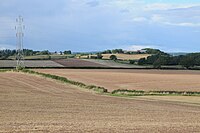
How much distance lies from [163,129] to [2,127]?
18.3 ft

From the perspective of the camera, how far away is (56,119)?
1772cm

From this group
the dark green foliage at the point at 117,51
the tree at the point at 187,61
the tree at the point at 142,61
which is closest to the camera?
the tree at the point at 187,61

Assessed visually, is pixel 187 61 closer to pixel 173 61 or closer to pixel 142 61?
pixel 173 61

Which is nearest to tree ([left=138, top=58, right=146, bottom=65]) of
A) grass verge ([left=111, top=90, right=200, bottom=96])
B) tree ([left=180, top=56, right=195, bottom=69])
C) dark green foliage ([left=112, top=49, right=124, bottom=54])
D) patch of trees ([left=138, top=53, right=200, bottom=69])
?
patch of trees ([left=138, top=53, right=200, bottom=69])

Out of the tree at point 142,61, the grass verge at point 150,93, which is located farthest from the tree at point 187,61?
the grass verge at point 150,93

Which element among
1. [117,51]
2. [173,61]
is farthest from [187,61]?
[117,51]

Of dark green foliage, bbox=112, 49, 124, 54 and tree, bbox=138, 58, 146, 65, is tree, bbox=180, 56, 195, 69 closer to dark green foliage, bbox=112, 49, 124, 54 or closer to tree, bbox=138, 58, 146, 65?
tree, bbox=138, 58, 146, 65

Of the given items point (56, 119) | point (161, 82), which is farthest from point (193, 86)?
point (56, 119)

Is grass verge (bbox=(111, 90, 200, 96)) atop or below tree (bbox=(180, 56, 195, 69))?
below

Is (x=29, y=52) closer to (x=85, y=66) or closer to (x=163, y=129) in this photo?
(x=85, y=66)

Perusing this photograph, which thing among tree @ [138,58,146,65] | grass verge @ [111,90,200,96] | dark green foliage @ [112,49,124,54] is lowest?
grass verge @ [111,90,200,96]

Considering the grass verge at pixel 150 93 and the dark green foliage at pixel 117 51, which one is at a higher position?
the dark green foliage at pixel 117 51

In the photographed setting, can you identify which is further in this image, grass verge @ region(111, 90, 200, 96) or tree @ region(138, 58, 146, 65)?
tree @ region(138, 58, 146, 65)

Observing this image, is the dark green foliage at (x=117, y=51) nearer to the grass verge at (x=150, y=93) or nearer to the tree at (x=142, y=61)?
the tree at (x=142, y=61)
